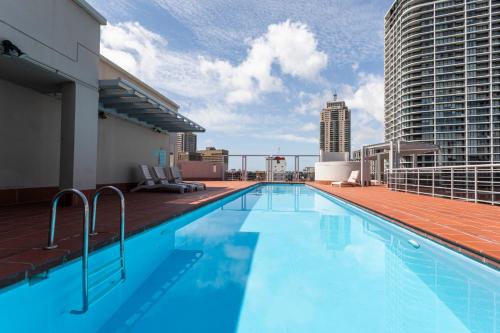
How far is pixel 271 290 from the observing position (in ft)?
9.04

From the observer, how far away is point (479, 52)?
202 ft

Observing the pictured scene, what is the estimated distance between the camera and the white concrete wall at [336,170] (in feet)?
52.7

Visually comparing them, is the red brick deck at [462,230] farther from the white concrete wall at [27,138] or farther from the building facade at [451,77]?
the building facade at [451,77]

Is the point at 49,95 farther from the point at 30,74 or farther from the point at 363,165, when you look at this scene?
the point at 363,165

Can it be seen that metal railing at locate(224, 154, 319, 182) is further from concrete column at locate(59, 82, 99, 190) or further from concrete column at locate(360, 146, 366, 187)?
concrete column at locate(59, 82, 99, 190)

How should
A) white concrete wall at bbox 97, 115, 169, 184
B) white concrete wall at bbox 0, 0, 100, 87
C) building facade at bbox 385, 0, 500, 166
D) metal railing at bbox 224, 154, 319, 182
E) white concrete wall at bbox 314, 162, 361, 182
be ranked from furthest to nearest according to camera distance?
1. building facade at bbox 385, 0, 500, 166
2. metal railing at bbox 224, 154, 319, 182
3. white concrete wall at bbox 314, 162, 361, 182
4. white concrete wall at bbox 97, 115, 169, 184
5. white concrete wall at bbox 0, 0, 100, 87

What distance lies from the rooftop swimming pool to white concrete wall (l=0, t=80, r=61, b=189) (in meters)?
3.43

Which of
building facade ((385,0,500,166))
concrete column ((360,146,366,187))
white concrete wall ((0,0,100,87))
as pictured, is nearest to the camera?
white concrete wall ((0,0,100,87))

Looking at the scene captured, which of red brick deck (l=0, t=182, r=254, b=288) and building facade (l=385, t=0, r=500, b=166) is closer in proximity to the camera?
red brick deck (l=0, t=182, r=254, b=288)

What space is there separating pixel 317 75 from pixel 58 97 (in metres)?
15.2

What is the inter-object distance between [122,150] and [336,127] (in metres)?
103

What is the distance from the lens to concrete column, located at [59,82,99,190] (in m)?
5.36

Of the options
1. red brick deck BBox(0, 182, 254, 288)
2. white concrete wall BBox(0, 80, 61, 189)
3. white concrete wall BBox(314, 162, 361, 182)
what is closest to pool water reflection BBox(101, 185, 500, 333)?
red brick deck BBox(0, 182, 254, 288)

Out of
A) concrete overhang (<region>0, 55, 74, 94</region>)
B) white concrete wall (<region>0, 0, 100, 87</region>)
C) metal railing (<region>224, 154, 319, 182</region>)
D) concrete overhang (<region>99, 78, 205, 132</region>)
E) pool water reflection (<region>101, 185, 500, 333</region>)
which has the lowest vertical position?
pool water reflection (<region>101, 185, 500, 333</region>)
